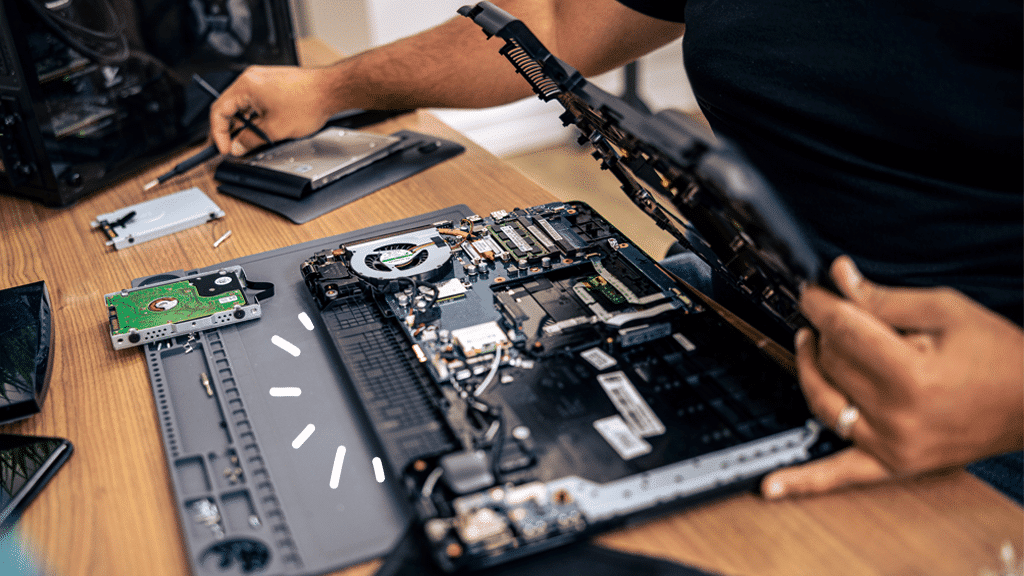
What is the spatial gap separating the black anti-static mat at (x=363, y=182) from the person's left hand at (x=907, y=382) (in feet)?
2.78

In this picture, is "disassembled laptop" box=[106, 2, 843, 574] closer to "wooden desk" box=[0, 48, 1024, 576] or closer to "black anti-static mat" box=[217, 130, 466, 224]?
"wooden desk" box=[0, 48, 1024, 576]

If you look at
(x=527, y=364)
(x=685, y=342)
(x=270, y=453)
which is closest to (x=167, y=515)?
(x=270, y=453)

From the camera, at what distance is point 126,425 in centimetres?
81

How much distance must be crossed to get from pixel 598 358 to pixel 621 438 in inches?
5.0

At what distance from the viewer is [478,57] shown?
1.37m

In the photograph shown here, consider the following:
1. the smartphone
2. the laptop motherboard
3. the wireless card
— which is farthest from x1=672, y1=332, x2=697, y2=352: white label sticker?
the smartphone

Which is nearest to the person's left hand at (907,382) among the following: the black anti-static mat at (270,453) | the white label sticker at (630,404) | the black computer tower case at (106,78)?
the white label sticker at (630,404)

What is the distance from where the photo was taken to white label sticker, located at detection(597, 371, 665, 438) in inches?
27.1

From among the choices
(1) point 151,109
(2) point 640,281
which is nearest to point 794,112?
(2) point 640,281

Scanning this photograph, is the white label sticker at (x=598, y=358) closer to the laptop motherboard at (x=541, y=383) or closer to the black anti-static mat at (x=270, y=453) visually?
Answer: the laptop motherboard at (x=541, y=383)

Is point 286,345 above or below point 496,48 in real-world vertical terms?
below

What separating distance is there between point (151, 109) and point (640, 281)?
3.45ft

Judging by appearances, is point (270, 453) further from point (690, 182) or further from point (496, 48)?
point (496, 48)

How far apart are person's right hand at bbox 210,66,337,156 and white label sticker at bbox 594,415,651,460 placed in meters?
0.99
